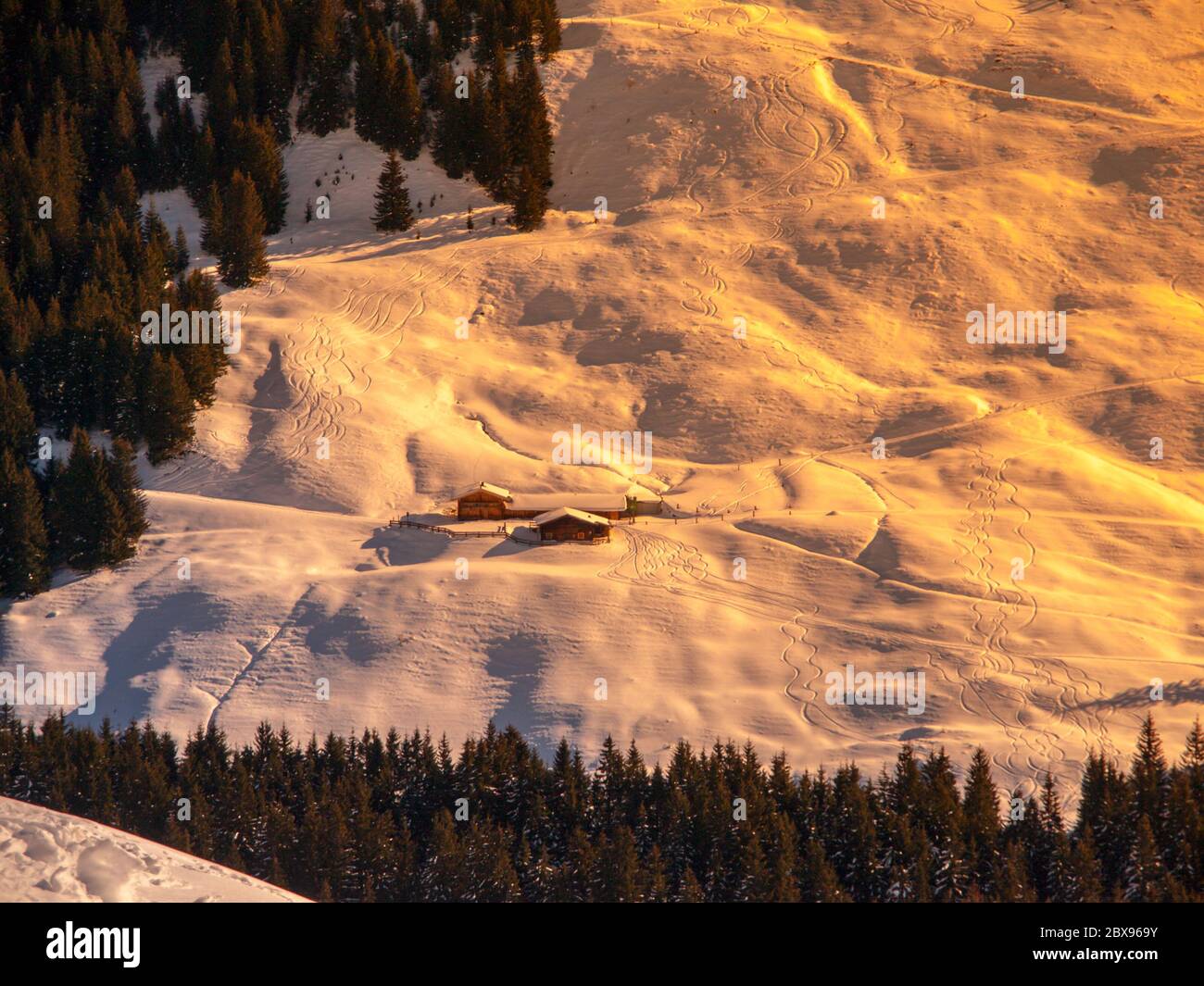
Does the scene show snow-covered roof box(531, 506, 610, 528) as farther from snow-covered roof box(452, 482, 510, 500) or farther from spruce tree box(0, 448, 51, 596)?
spruce tree box(0, 448, 51, 596)

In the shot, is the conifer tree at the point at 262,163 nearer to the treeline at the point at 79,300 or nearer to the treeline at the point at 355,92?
the treeline at the point at 355,92

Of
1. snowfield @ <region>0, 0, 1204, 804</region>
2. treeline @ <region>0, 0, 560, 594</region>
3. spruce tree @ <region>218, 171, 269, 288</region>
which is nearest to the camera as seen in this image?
snowfield @ <region>0, 0, 1204, 804</region>

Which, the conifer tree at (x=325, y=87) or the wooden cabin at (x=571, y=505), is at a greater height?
the conifer tree at (x=325, y=87)

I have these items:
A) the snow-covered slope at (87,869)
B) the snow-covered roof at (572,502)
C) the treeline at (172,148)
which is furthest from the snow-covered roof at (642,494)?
the snow-covered slope at (87,869)

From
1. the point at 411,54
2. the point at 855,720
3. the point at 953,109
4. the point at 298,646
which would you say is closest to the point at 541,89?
the point at 411,54

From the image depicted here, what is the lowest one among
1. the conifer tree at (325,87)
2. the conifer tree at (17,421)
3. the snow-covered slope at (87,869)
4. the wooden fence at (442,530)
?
the wooden fence at (442,530)

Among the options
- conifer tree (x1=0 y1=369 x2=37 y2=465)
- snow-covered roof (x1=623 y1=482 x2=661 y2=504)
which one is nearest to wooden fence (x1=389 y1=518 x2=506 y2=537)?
snow-covered roof (x1=623 y1=482 x2=661 y2=504)

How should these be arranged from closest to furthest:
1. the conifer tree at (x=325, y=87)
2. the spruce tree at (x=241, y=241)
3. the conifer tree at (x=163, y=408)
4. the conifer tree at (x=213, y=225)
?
1. the conifer tree at (x=163, y=408)
2. the spruce tree at (x=241, y=241)
3. the conifer tree at (x=213, y=225)
4. the conifer tree at (x=325, y=87)
